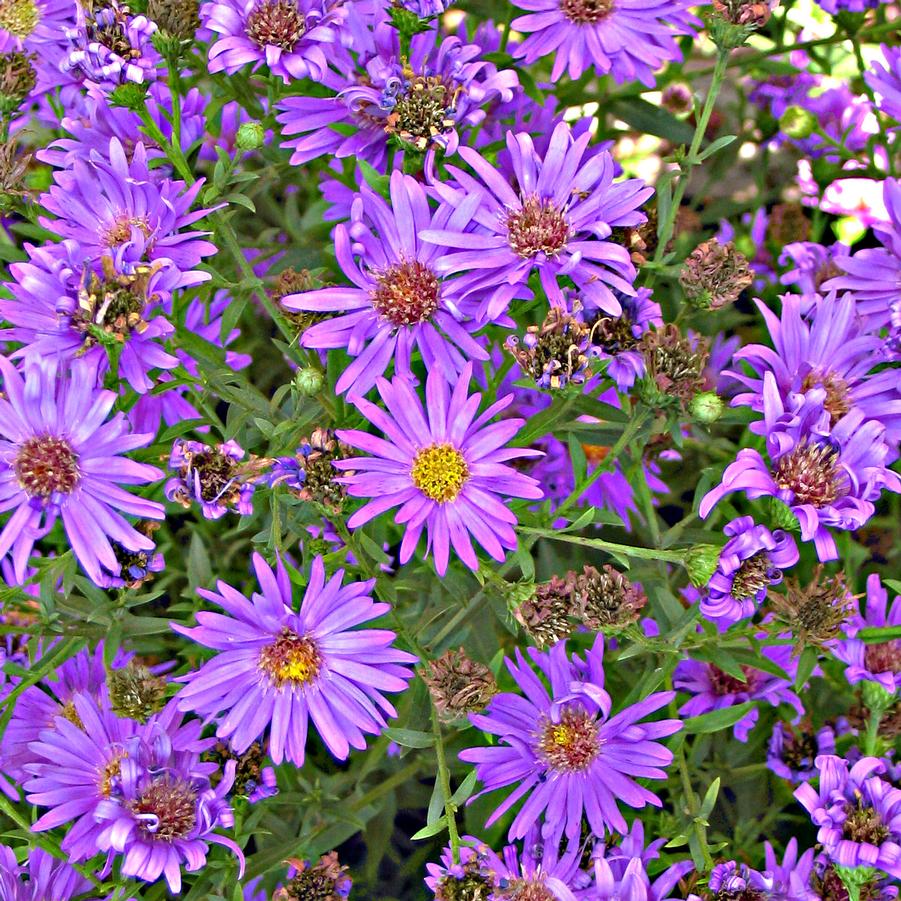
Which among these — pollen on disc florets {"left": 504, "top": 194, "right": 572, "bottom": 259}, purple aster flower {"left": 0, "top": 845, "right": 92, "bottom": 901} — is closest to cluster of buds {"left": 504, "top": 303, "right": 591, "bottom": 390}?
pollen on disc florets {"left": 504, "top": 194, "right": 572, "bottom": 259}

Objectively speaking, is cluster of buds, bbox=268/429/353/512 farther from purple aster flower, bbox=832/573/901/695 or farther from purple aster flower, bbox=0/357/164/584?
purple aster flower, bbox=832/573/901/695

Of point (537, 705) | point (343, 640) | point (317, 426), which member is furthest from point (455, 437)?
point (537, 705)

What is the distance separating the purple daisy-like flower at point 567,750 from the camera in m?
1.68

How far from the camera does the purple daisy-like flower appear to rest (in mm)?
1677

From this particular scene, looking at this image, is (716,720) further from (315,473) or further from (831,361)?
(315,473)

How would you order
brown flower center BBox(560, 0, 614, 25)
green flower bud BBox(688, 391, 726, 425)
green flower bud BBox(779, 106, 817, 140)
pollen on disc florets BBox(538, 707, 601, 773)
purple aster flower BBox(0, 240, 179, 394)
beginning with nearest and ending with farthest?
purple aster flower BBox(0, 240, 179, 394)
green flower bud BBox(688, 391, 726, 425)
pollen on disc florets BBox(538, 707, 601, 773)
brown flower center BBox(560, 0, 614, 25)
green flower bud BBox(779, 106, 817, 140)

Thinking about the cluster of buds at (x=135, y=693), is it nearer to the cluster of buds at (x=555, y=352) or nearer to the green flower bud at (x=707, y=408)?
the cluster of buds at (x=555, y=352)

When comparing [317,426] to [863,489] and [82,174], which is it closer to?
[82,174]

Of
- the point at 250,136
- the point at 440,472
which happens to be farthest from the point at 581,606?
the point at 250,136

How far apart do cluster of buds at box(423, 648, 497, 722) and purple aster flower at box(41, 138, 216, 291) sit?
72 centimetres

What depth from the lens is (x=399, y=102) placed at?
1702mm

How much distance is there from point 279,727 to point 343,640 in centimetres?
18

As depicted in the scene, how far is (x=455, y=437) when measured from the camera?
1.63 metres

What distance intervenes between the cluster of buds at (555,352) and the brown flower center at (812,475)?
0.36 metres
